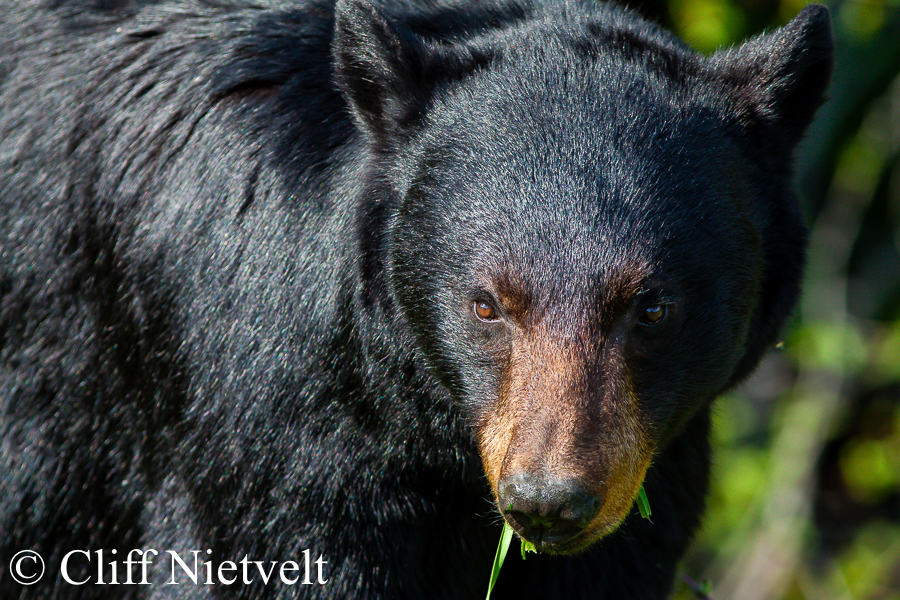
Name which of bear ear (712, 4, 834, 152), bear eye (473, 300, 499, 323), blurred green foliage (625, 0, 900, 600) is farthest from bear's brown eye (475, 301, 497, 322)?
blurred green foliage (625, 0, 900, 600)

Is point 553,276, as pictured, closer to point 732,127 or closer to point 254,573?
point 732,127

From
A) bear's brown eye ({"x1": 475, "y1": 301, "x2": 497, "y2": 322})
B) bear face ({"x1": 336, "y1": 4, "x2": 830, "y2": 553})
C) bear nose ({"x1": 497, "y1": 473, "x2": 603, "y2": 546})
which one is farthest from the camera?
bear's brown eye ({"x1": 475, "y1": 301, "x2": 497, "y2": 322})

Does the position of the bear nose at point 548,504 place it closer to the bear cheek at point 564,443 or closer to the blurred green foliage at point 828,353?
the bear cheek at point 564,443

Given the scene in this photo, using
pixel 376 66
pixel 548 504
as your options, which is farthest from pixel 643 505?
pixel 376 66

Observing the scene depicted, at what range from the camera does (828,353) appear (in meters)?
6.70

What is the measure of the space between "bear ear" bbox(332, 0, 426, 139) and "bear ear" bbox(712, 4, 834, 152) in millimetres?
897

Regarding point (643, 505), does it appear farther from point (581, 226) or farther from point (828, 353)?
point (828, 353)

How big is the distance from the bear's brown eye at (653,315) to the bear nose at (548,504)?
487 millimetres

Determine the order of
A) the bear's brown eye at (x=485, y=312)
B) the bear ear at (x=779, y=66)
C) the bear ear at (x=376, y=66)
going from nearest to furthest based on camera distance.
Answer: the bear's brown eye at (x=485, y=312), the bear ear at (x=376, y=66), the bear ear at (x=779, y=66)

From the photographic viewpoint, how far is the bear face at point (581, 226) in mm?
2738

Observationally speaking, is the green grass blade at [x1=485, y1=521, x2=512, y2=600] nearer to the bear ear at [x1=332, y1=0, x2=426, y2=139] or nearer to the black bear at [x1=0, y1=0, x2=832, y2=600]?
the black bear at [x1=0, y1=0, x2=832, y2=600]

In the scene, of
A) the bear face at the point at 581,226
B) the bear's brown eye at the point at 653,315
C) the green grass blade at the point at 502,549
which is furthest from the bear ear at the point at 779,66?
the green grass blade at the point at 502,549

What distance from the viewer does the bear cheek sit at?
2.56 metres

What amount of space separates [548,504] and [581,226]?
27.8 inches
